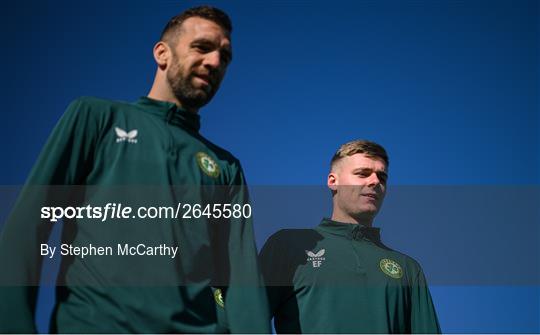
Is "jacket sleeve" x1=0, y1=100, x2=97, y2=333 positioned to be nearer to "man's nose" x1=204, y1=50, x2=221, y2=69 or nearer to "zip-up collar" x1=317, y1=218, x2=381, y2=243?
"man's nose" x1=204, y1=50, x2=221, y2=69

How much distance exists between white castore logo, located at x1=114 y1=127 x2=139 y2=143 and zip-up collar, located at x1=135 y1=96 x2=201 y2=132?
0.29 m

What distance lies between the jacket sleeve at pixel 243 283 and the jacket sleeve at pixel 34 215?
39.2 inches

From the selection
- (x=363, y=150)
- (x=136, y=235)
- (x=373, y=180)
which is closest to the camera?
(x=136, y=235)

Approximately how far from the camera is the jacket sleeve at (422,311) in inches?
239

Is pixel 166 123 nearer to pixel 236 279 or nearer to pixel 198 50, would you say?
pixel 198 50

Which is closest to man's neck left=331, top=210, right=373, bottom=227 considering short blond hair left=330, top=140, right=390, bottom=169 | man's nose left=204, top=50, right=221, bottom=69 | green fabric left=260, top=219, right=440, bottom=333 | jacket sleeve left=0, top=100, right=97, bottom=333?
green fabric left=260, top=219, right=440, bottom=333

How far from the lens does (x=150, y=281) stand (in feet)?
13.0

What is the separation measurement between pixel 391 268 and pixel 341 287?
58 cm

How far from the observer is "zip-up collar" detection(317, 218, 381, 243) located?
6598 mm

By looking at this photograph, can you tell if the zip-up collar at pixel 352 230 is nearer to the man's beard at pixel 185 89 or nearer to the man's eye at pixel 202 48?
the man's beard at pixel 185 89

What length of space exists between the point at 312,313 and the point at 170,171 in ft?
7.62

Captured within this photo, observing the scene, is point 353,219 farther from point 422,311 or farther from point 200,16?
point 200,16

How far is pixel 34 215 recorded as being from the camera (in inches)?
150

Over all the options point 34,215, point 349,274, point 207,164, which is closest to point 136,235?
point 34,215
